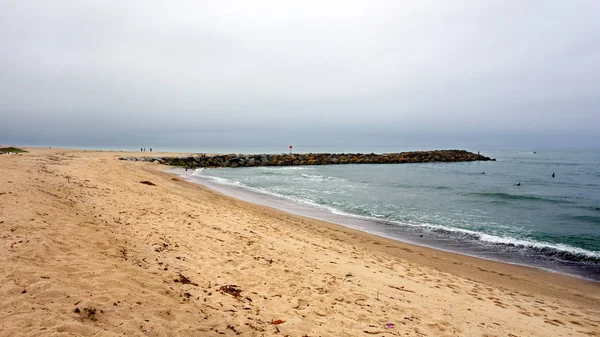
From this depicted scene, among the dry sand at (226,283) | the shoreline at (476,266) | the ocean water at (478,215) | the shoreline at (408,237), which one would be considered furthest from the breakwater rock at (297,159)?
the shoreline at (476,266)

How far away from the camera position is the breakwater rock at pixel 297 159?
42938mm

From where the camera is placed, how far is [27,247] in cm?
476

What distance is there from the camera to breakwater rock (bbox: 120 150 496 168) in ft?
141

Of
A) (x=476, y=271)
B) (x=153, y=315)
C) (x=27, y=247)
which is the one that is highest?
(x=27, y=247)

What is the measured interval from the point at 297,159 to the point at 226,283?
46.6m

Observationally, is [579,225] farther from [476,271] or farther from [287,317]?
[287,317]

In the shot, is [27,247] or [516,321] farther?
[516,321]

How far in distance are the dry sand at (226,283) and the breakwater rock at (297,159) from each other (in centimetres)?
3391

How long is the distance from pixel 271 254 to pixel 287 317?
279 centimetres

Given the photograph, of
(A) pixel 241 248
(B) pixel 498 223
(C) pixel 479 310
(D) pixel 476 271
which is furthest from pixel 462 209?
(A) pixel 241 248

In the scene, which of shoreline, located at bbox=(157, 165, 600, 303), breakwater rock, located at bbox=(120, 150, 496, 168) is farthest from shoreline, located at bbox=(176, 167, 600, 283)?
breakwater rock, located at bbox=(120, 150, 496, 168)

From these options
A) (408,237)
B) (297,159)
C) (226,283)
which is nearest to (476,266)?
(408,237)

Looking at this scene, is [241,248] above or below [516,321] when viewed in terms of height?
above

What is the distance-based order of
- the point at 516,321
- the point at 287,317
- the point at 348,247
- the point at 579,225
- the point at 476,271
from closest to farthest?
1. the point at 287,317
2. the point at 516,321
3. the point at 476,271
4. the point at 348,247
5. the point at 579,225
